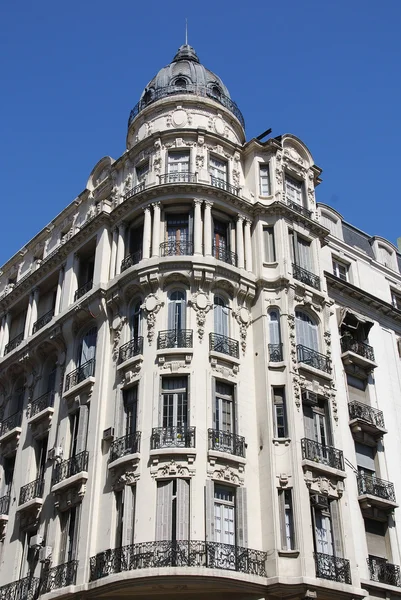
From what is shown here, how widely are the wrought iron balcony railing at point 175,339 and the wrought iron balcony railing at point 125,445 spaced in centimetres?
342

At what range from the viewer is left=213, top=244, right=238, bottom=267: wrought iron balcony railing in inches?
1203

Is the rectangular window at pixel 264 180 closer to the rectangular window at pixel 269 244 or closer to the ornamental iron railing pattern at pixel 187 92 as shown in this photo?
the rectangular window at pixel 269 244

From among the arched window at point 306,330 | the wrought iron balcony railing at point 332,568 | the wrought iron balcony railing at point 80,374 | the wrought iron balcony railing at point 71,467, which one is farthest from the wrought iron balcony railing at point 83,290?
the wrought iron balcony railing at point 332,568

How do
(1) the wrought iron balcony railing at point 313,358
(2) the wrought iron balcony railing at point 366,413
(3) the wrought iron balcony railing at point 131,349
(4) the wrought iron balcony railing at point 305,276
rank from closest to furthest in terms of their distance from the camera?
(3) the wrought iron balcony railing at point 131,349
(1) the wrought iron balcony railing at point 313,358
(2) the wrought iron balcony railing at point 366,413
(4) the wrought iron balcony railing at point 305,276

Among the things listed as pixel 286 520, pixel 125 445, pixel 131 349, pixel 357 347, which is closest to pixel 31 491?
pixel 125 445

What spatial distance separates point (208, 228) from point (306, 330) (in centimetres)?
573

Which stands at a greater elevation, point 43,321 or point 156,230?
point 156,230

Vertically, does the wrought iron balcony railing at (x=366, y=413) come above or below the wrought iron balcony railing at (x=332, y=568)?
above

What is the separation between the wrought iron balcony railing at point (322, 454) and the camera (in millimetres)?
26781

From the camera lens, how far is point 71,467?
2819 cm

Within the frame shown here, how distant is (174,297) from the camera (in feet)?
95.6

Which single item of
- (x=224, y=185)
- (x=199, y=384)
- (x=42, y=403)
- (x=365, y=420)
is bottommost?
(x=199, y=384)

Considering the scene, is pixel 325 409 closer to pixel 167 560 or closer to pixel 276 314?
pixel 276 314

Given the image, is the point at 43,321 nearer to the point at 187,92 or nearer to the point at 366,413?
the point at 187,92
